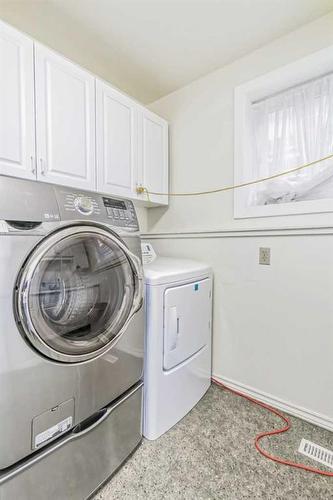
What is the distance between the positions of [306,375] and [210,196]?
4.46 feet

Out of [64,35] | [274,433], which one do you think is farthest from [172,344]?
[64,35]

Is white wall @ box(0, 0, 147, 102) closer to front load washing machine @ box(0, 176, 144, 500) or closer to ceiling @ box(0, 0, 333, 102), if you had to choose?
ceiling @ box(0, 0, 333, 102)

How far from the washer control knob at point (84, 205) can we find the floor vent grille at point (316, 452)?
1.58 metres

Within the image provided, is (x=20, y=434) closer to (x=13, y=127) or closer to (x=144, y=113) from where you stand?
(x=13, y=127)

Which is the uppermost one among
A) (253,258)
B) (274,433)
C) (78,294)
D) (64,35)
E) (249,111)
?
(64,35)

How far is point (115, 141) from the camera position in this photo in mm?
1682

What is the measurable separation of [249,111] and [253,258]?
106 centimetres

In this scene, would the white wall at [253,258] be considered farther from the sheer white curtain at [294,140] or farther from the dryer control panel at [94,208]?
the dryer control panel at [94,208]

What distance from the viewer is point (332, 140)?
150cm

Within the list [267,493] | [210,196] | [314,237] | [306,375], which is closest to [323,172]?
[314,237]

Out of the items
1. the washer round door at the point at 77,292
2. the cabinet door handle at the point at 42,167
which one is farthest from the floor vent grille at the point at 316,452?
the cabinet door handle at the point at 42,167

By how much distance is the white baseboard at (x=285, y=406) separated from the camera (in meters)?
1.44

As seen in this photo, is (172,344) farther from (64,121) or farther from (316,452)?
(64,121)

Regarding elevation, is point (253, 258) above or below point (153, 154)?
below
